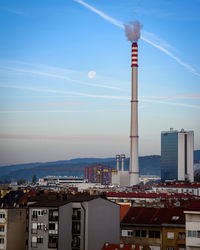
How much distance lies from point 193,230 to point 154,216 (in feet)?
32.6

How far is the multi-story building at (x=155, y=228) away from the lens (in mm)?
37406

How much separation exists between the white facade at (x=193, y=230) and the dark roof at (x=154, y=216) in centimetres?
700

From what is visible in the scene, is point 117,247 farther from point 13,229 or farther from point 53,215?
point 13,229

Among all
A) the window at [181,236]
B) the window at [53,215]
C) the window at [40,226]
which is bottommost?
the window at [181,236]

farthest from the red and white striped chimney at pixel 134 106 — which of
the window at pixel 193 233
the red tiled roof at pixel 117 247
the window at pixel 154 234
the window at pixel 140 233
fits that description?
the window at pixel 193 233

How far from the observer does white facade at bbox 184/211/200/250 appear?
30220 mm

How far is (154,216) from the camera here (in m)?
40.2

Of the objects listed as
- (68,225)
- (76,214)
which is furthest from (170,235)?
(68,225)

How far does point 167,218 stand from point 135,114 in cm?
8553

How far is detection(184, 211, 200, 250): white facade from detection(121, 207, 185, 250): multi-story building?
20.9 feet

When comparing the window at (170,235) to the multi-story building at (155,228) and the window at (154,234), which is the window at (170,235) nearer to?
the multi-story building at (155,228)

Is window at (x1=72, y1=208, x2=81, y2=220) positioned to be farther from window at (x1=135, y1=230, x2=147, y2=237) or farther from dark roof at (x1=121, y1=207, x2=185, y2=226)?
window at (x1=135, y1=230, x2=147, y2=237)

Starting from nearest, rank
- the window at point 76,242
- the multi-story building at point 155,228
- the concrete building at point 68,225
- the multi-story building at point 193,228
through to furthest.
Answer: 1. the multi-story building at point 193,228
2. the concrete building at point 68,225
3. the window at point 76,242
4. the multi-story building at point 155,228

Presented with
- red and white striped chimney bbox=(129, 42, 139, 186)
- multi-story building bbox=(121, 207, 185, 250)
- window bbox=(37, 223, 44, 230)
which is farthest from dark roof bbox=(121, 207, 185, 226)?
red and white striped chimney bbox=(129, 42, 139, 186)
